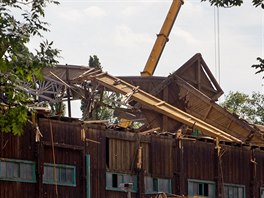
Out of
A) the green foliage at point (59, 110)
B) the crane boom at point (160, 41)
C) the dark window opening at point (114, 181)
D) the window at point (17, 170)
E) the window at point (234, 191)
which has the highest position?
the crane boom at point (160, 41)

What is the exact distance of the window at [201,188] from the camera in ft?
144

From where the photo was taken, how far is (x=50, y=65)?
27281 millimetres

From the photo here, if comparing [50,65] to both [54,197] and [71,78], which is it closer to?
[54,197]

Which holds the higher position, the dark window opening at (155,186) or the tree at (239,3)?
the tree at (239,3)

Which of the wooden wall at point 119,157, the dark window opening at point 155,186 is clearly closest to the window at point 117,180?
the wooden wall at point 119,157

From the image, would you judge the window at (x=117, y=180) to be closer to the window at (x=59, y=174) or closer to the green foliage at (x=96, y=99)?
the window at (x=59, y=174)

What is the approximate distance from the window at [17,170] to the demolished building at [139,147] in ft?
0.12

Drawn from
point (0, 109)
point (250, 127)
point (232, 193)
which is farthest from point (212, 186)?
point (0, 109)

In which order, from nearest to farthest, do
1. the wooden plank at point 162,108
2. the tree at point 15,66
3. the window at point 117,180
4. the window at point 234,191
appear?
the tree at point 15,66
the window at point 117,180
the window at point 234,191
the wooden plank at point 162,108

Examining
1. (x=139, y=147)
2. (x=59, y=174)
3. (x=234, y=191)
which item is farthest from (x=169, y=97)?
(x=59, y=174)

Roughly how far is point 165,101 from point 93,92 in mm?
5651

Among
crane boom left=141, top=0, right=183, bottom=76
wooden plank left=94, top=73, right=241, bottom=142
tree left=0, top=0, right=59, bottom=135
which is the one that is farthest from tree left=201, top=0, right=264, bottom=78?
crane boom left=141, top=0, right=183, bottom=76

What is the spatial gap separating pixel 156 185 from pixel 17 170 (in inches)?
333

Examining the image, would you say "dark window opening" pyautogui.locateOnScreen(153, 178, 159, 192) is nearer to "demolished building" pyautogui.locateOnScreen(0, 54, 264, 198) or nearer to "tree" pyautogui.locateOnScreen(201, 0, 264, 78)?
"demolished building" pyautogui.locateOnScreen(0, 54, 264, 198)
